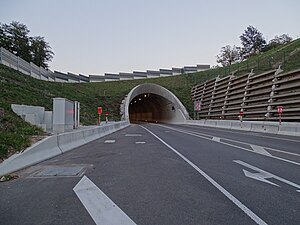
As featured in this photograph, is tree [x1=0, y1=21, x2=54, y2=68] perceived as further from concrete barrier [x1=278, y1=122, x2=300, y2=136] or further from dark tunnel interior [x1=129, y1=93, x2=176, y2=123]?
concrete barrier [x1=278, y1=122, x2=300, y2=136]

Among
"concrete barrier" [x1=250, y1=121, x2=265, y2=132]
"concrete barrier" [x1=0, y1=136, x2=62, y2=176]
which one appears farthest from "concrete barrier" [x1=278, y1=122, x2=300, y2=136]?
"concrete barrier" [x1=0, y1=136, x2=62, y2=176]

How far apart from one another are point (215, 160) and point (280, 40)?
4092 inches

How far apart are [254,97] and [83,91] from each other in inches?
1313

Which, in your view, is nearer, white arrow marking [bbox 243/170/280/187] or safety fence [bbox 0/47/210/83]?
white arrow marking [bbox 243/170/280/187]

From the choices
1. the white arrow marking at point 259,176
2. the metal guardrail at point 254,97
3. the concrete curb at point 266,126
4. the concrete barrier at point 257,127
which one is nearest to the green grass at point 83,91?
the metal guardrail at point 254,97

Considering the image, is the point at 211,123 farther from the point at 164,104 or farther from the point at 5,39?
the point at 5,39

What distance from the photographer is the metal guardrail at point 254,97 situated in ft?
90.1

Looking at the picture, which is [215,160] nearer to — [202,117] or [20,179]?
[20,179]

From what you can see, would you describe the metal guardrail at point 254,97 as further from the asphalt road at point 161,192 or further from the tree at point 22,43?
the tree at point 22,43

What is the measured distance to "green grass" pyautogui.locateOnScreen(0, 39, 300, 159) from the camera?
35.0 feet

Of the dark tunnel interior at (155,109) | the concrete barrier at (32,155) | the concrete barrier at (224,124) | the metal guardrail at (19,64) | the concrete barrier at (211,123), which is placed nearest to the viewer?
the concrete barrier at (32,155)

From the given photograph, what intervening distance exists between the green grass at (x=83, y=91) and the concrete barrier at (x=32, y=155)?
28 cm

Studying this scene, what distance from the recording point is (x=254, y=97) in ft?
115

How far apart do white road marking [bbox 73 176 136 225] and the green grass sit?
3.20 meters
